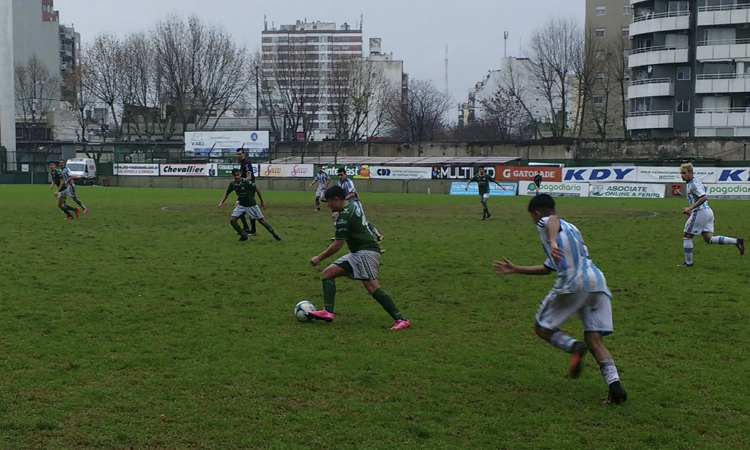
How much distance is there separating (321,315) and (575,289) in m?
3.70

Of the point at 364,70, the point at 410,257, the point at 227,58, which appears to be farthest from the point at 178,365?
the point at 364,70

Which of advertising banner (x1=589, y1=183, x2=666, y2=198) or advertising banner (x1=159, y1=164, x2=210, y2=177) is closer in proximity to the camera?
advertising banner (x1=589, y1=183, x2=666, y2=198)

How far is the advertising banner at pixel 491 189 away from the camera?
136 ft

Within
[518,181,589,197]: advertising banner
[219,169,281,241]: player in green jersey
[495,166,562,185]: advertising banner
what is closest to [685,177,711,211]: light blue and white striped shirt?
[219,169,281,241]: player in green jersey

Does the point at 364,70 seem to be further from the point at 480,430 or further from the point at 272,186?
the point at 480,430

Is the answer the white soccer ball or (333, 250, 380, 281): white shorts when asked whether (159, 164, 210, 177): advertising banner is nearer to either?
the white soccer ball

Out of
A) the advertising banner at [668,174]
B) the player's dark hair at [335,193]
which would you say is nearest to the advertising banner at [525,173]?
the advertising banner at [668,174]

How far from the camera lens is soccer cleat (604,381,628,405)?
236 inches

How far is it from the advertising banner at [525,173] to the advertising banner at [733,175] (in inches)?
326

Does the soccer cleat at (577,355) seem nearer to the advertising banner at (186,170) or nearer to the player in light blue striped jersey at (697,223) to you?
the player in light blue striped jersey at (697,223)

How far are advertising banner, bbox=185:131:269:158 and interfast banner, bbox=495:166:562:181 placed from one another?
25385 mm

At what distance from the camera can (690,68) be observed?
209ft

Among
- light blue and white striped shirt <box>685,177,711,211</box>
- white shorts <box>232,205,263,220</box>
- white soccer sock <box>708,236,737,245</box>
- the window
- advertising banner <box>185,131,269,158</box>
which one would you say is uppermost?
the window

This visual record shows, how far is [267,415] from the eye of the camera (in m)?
5.74
